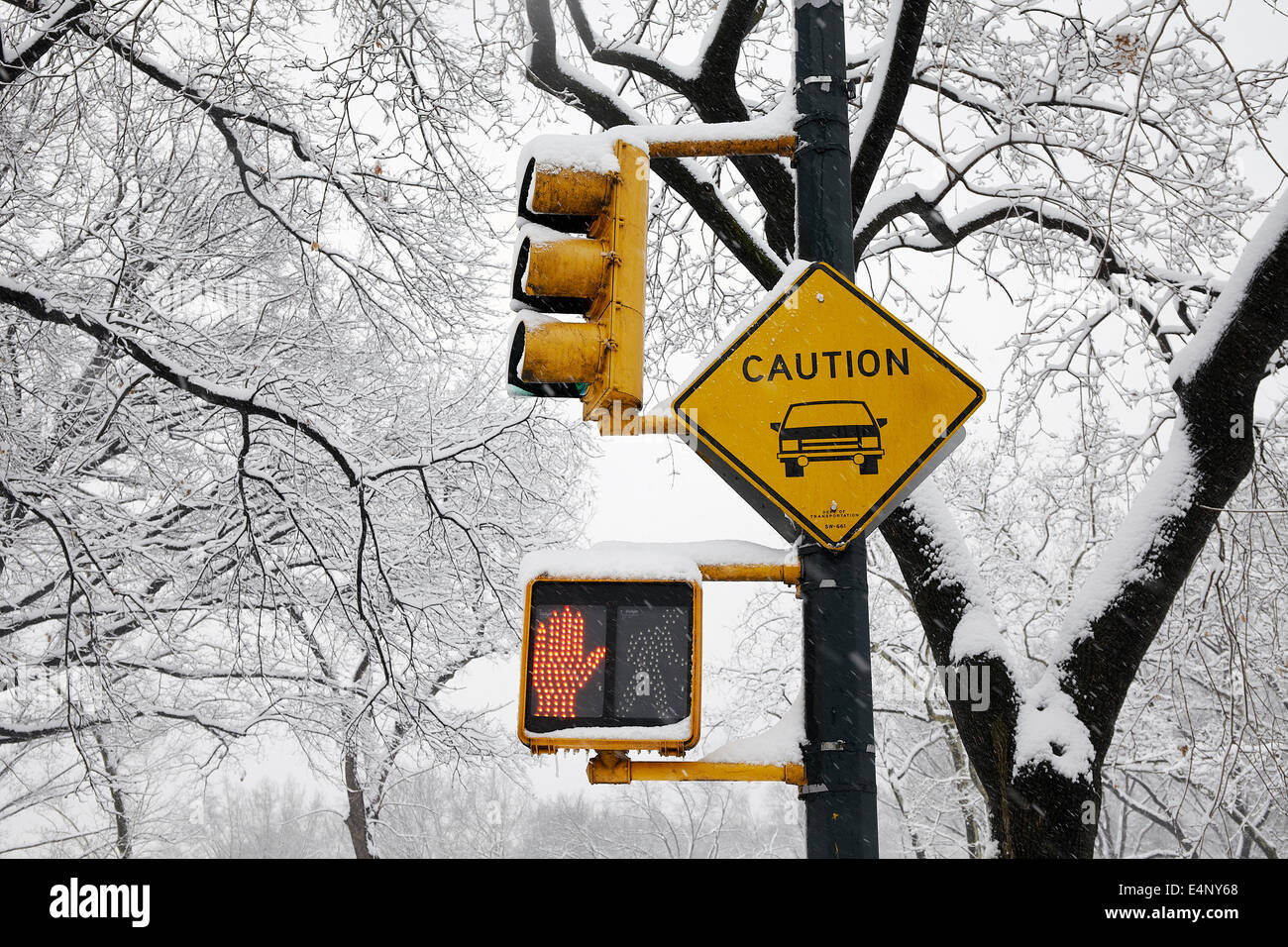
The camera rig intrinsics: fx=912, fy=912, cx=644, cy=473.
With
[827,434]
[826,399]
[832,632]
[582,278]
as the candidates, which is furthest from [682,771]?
[582,278]

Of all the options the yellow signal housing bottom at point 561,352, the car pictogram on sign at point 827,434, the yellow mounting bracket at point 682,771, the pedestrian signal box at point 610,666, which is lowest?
the yellow mounting bracket at point 682,771

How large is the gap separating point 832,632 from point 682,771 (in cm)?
58

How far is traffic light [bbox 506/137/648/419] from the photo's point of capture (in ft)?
9.12

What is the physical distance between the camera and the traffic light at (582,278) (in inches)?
109

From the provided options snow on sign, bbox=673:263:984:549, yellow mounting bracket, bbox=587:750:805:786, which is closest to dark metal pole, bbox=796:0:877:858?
yellow mounting bracket, bbox=587:750:805:786

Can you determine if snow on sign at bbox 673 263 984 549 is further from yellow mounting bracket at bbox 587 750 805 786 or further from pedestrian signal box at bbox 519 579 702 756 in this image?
yellow mounting bracket at bbox 587 750 805 786

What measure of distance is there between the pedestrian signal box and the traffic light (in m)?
0.61

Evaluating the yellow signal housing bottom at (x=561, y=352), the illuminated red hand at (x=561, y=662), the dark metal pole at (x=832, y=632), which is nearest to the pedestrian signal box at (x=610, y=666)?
the illuminated red hand at (x=561, y=662)

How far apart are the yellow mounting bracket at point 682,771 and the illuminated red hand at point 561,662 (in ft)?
0.63

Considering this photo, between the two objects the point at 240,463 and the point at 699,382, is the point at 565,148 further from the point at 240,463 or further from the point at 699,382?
the point at 240,463

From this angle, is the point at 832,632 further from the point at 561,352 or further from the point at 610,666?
the point at 561,352

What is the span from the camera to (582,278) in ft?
9.43

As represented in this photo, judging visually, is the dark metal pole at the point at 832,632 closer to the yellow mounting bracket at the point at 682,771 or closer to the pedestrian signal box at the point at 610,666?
the yellow mounting bracket at the point at 682,771
